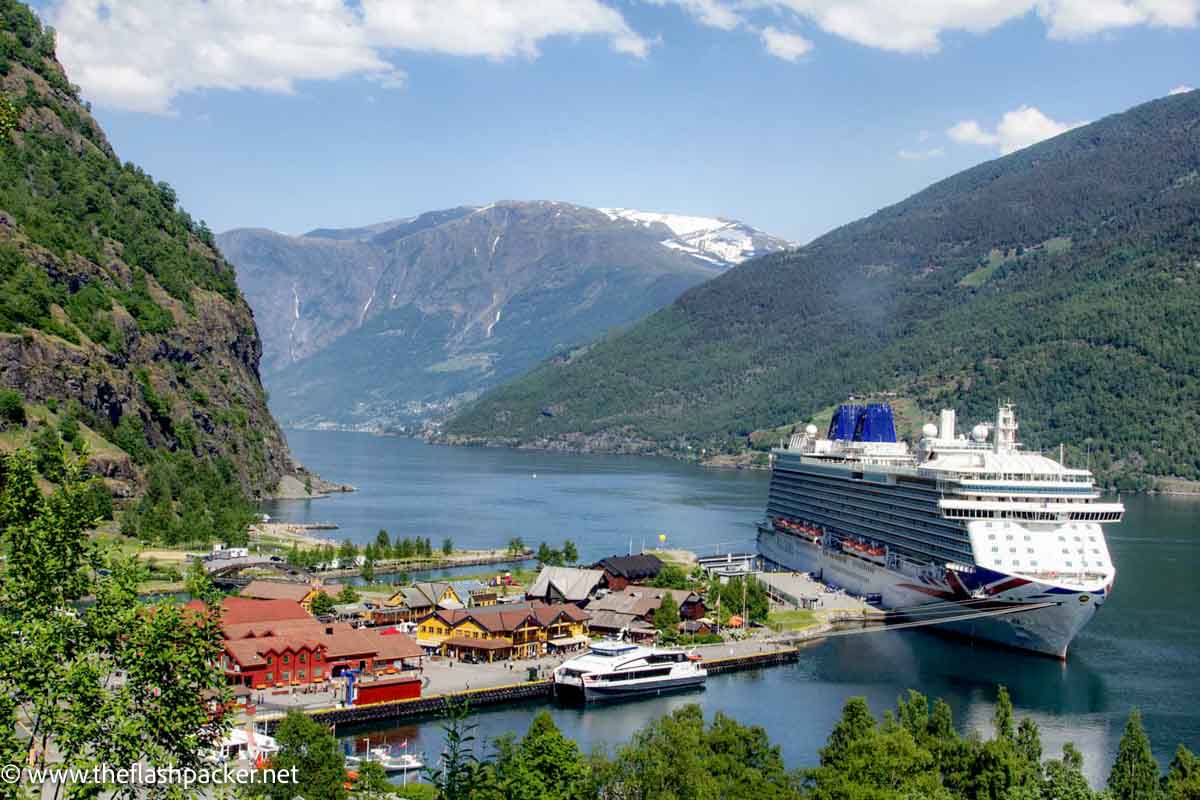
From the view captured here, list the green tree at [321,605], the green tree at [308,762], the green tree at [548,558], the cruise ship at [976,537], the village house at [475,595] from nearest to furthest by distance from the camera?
1. the green tree at [308,762]
2. the cruise ship at [976,537]
3. the green tree at [321,605]
4. the village house at [475,595]
5. the green tree at [548,558]

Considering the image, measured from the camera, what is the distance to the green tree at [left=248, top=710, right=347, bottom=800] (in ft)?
94.4

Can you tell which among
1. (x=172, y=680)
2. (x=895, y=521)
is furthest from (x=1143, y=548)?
(x=172, y=680)

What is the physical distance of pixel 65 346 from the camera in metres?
93.1

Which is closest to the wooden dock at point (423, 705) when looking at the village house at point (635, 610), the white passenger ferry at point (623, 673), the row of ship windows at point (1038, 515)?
the white passenger ferry at point (623, 673)

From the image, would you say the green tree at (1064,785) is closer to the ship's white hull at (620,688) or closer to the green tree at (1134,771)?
the green tree at (1134,771)

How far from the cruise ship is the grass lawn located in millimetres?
4366

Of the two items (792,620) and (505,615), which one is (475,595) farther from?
(792,620)

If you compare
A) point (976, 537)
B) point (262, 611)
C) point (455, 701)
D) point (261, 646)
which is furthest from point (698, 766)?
point (976, 537)

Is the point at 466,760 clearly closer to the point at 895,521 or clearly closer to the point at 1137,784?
the point at 1137,784

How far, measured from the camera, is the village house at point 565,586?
67.1m

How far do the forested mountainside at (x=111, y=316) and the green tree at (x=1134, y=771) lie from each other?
66.5 meters

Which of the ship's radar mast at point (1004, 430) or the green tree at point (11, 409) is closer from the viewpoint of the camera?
the ship's radar mast at point (1004, 430)

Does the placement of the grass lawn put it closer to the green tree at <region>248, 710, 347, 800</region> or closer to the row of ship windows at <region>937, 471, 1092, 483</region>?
the row of ship windows at <region>937, 471, 1092, 483</region>

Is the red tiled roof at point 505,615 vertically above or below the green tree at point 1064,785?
below
